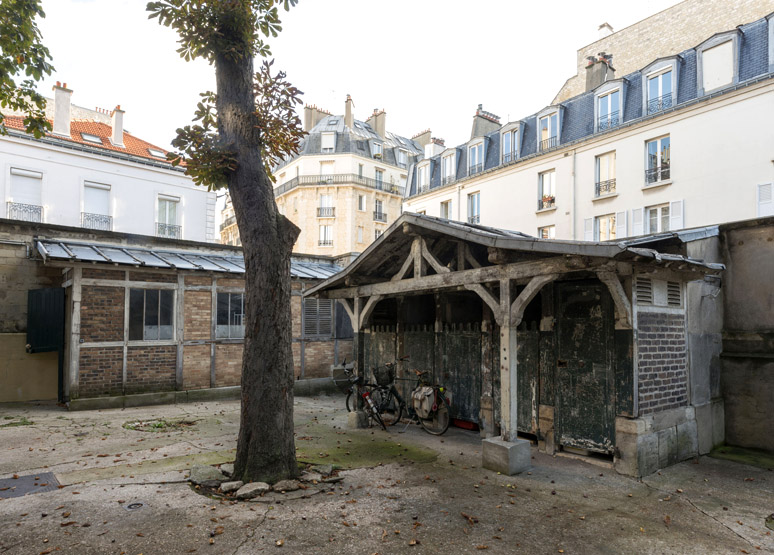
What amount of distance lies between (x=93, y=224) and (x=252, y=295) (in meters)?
16.2

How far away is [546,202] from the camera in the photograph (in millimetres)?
19094

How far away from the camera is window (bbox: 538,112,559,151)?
1906 centimetres

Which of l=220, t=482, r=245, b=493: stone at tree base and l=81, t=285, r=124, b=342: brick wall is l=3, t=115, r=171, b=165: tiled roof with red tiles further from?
l=220, t=482, r=245, b=493: stone at tree base

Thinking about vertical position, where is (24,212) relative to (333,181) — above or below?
below

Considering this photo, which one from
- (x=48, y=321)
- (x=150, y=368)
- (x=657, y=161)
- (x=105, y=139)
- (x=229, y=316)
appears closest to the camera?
(x=48, y=321)

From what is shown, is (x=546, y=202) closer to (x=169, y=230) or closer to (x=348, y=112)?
(x=169, y=230)

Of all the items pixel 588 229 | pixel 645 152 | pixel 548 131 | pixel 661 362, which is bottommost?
pixel 661 362

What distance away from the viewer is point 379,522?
14.2 ft

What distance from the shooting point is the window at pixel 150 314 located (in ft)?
34.6

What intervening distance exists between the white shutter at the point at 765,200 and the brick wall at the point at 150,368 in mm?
15800

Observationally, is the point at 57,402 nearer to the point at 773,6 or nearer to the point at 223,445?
the point at 223,445

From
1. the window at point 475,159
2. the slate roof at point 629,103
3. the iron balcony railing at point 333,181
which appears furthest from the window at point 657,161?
the iron balcony railing at point 333,181

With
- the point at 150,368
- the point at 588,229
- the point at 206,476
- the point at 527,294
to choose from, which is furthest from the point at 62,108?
the point at 588,229

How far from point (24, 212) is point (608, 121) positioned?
21.0 meters
